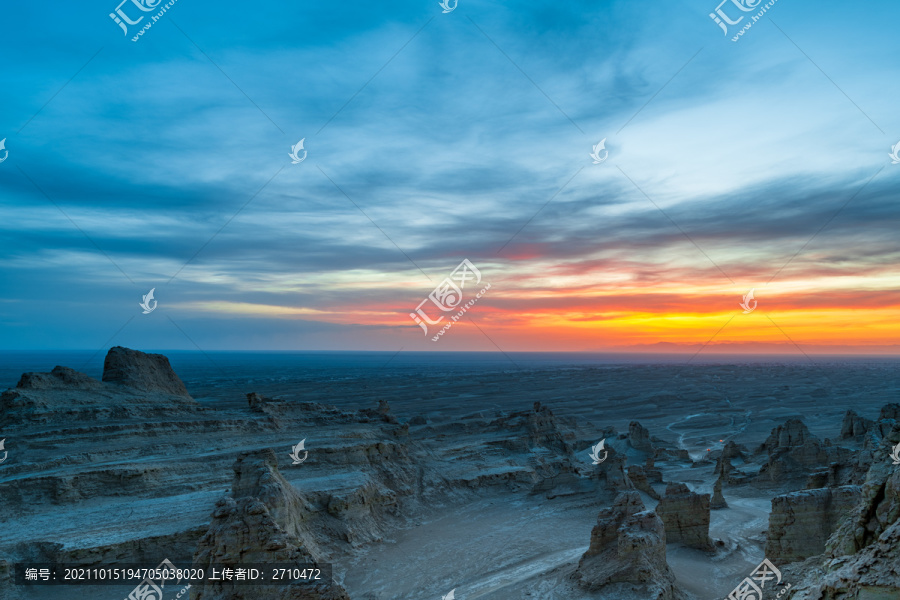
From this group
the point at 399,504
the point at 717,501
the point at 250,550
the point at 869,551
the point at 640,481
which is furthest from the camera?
the point at 640,481

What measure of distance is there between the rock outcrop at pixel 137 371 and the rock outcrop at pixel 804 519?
154ft

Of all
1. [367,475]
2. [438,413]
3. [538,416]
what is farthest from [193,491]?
[438,413]

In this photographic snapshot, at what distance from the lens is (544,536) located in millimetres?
30969

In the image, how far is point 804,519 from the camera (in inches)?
760

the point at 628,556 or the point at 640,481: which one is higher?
the point at 640,481

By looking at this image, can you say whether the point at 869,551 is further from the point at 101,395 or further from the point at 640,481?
the point at 101,395

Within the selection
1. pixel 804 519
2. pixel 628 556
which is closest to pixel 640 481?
pixel 804 519

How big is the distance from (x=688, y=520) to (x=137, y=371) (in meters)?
45.6

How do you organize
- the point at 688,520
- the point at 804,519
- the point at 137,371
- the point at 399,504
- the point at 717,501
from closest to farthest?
1. the point at 804,519
2. the point at 688,520
3. the point at 399,504
4. the point at 717,501
5. the point at 137,371

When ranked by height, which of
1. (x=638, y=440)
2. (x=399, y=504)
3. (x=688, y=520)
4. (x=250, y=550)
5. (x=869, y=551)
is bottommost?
(x=869, y=551)

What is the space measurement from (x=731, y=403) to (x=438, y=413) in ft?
243

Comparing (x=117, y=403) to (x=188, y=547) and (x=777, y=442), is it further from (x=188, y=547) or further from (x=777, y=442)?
(x=777, y=442)

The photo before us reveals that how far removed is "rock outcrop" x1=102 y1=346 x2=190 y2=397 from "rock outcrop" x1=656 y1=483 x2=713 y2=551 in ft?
140
